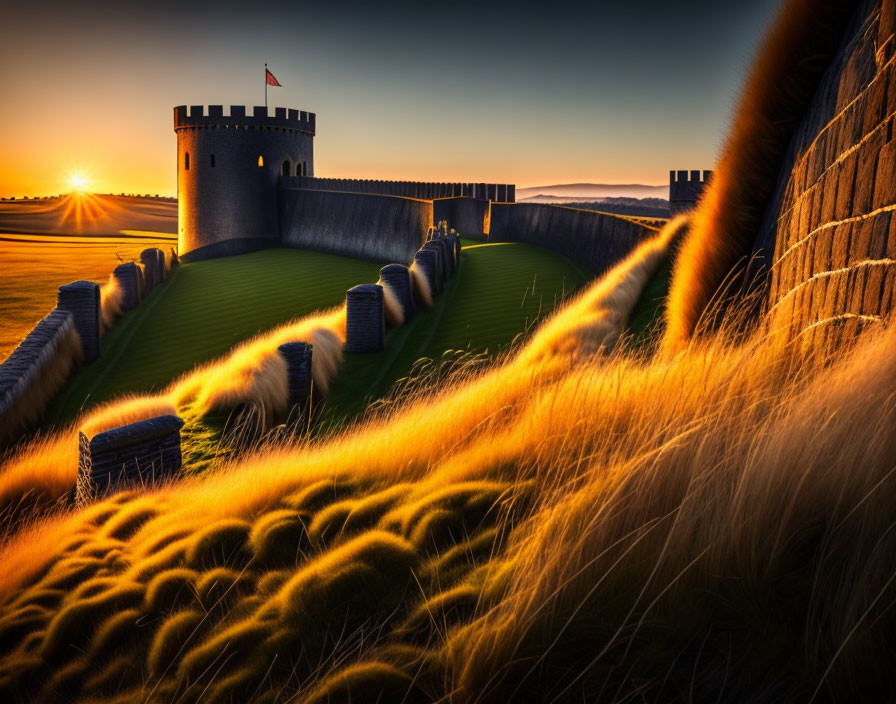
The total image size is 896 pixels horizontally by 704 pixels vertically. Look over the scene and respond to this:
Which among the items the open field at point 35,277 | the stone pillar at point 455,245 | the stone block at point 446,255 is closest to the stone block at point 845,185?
the stone block at point 446,255

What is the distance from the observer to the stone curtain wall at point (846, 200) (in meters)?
2.85

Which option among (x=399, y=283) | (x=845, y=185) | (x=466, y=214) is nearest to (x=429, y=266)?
(x=399, y=283)

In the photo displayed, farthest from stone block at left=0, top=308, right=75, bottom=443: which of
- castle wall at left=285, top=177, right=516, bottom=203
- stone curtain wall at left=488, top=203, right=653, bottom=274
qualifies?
castle wall at left=285, top=177, right=516, bottom=203

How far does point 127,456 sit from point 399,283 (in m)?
8.38

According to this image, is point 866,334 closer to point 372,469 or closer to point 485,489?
point 485,489

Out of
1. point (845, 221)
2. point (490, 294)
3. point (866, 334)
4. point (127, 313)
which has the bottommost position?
point (127, 313)

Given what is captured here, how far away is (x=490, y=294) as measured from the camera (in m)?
16.7

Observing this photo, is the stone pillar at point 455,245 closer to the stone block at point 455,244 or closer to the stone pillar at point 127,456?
the stone block at point 455,244

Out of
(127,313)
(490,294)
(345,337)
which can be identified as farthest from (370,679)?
(127,313)

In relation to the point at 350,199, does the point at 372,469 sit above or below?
below

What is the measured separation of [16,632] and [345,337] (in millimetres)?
9698

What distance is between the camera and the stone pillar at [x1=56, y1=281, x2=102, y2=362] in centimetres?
1650

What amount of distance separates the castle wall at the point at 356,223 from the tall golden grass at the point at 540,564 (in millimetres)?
25665

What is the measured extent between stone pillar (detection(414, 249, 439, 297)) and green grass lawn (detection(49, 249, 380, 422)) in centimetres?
448
